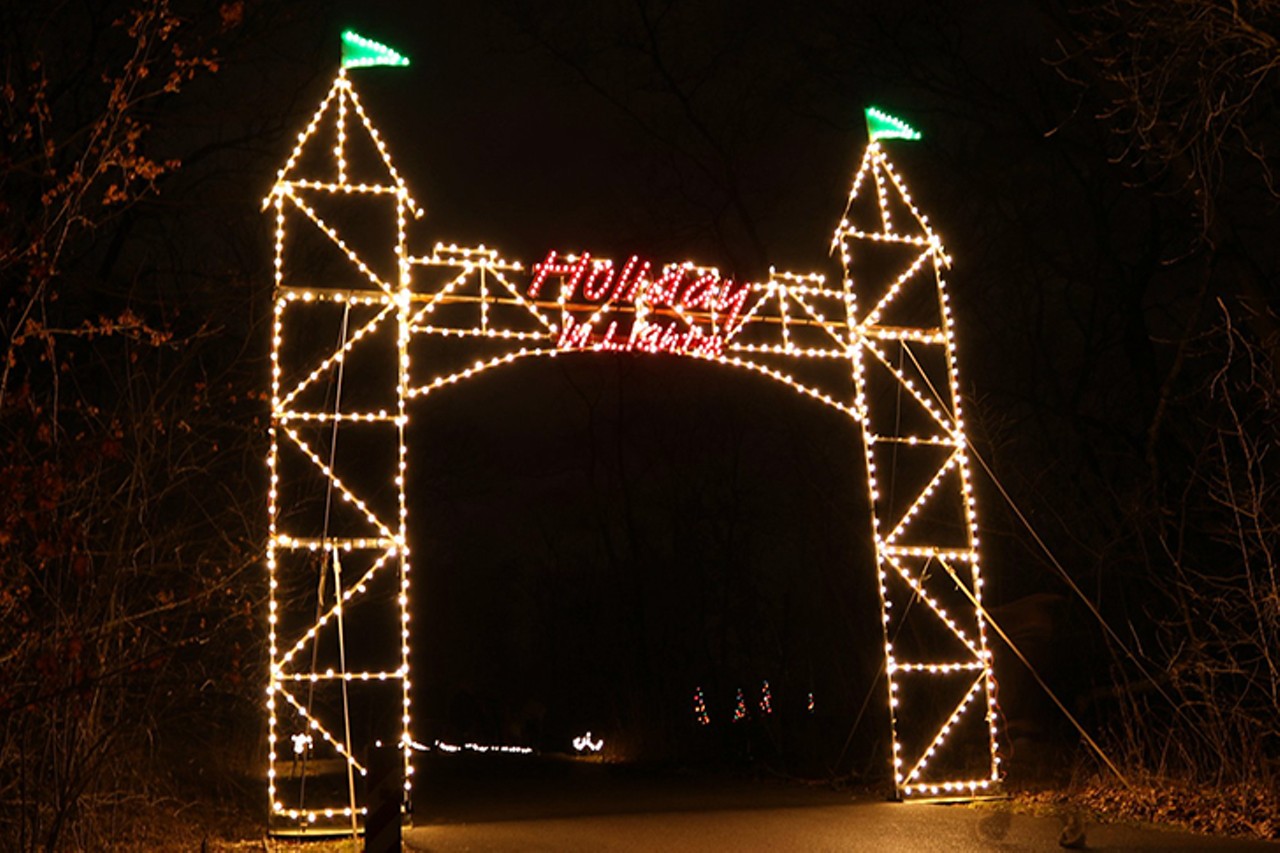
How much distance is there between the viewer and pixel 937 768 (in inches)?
569

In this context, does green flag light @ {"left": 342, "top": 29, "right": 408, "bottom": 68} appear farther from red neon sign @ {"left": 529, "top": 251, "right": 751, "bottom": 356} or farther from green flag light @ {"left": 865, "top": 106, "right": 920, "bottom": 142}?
green flag light @ {"left": 865, "top": 106, "right": 920, "bottom": 142}

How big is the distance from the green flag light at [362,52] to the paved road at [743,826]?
6302 mm

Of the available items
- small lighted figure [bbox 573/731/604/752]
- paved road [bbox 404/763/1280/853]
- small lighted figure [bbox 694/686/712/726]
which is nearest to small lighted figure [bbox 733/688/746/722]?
small lighted figure [bbox 694/686/712/726]

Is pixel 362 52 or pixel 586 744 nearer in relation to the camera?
pixel 362 52

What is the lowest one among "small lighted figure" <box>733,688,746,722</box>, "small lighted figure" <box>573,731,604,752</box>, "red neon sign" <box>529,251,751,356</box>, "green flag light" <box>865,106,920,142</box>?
"small lighted figure" <box>573,731,604,752</box>

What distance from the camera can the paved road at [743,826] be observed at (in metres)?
9.03

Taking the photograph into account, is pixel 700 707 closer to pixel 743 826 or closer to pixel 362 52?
pixel 743 826

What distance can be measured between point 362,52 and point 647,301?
10.5ft

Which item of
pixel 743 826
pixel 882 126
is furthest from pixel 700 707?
pixel 743 826

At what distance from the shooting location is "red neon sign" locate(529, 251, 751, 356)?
1141 centimetres

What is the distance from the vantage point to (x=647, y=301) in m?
11.7

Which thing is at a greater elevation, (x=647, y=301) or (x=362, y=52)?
(x=362, y=52)

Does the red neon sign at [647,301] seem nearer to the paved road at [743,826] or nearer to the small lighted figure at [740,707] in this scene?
the paved road at [743,826]

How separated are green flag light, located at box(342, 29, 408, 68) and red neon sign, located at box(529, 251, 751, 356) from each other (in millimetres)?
2186
